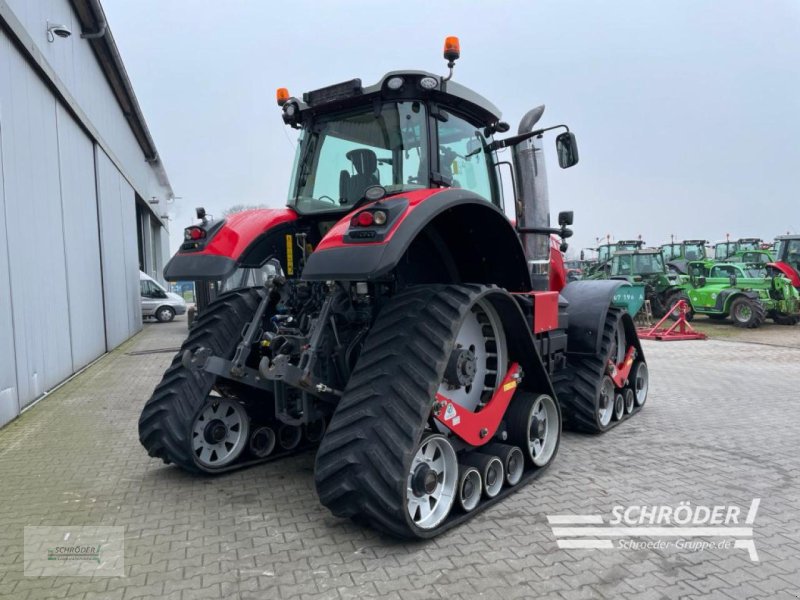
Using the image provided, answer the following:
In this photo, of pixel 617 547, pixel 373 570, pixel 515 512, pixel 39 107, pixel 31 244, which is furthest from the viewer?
pixel 39 107

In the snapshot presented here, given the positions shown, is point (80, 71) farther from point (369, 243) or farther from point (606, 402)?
point (606, 402)

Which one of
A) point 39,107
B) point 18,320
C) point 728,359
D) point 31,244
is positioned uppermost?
point 39,107

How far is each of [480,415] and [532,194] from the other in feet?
7.55

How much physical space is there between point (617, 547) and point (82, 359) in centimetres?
1012

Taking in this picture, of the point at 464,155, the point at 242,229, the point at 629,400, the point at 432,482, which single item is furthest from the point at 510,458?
the point at 629,400

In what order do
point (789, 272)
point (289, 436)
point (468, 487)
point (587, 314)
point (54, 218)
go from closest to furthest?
point (468, 487) < point (289, 436) < point (587, 314) < point (54, 218) < point (789, 272)

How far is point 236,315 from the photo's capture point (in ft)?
14.6

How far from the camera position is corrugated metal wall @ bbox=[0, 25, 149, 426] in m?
6.79

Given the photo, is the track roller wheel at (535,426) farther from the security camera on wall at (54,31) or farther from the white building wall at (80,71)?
the security camera on wall at (54,31)

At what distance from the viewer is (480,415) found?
12.5ft

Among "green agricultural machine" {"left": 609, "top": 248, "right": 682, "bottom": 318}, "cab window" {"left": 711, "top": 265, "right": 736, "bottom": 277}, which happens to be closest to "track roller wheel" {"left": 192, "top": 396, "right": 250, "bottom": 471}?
"green agricultural machine" {"left": 609, "top": 248, "right": 682, "bottom": 318}

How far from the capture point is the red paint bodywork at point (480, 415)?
351 centimetres

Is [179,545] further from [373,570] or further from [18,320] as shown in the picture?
[18,320]

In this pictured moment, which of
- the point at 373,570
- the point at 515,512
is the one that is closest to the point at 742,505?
the point at 515,512
